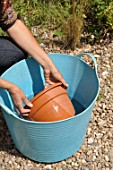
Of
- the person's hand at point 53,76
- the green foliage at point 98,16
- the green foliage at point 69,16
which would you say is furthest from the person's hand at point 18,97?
the green foliage at point 98,16

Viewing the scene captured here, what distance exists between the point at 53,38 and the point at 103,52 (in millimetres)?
431

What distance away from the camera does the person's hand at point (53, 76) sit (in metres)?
2.26

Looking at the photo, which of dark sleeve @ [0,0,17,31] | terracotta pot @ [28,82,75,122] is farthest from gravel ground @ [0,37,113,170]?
dark sleeve @ [0,0,17,31]

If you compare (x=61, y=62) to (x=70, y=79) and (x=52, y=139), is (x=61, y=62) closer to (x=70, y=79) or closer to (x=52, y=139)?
(x=70, y=79)

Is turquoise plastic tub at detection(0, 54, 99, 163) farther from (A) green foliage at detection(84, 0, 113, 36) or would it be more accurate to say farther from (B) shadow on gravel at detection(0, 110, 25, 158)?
(A) green foliage at detection(84, 0, 113, 36)

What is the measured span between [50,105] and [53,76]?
0.22 m

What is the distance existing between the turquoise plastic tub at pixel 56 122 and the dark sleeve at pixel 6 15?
0.25 m

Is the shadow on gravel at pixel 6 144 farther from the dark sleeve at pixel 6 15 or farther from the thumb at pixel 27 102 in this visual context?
the dark sleeve at pixel 6 15

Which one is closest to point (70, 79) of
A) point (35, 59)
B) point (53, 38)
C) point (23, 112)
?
point (35, 59)

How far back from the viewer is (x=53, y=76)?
90.4 inches

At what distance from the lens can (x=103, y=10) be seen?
3.05 metres

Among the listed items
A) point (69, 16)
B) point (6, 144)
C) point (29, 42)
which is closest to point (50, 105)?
point (29, 42)

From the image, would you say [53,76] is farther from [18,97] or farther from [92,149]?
[92,149]

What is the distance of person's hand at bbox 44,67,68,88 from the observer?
2.26 metres
